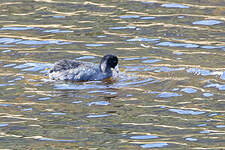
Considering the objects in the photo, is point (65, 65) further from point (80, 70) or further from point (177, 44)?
point (177, 44)

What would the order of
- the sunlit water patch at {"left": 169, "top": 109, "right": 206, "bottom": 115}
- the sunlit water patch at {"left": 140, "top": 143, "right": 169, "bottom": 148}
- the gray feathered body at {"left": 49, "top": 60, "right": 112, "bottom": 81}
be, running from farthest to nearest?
the gray feathered body at {"left": 49, "top": 60, "right": 112, "bottom": 81}, the sunlit water patch at {"left": 169, "top": 109, "right": 206, "bottom": 115}, the sunlit water patch at {"left": 140, "top": 143, "right": 169, "bottom": 148}

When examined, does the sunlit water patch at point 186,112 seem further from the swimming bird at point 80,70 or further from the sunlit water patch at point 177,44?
the sunlit water patch at point 177,44

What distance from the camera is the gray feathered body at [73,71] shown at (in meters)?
14.9

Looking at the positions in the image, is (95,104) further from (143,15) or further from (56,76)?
(143,15)

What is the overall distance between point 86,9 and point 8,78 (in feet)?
24.1

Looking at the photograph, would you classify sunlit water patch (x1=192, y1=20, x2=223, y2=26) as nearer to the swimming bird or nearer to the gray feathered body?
the swimming bird

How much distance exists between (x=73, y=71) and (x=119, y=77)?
1.07m

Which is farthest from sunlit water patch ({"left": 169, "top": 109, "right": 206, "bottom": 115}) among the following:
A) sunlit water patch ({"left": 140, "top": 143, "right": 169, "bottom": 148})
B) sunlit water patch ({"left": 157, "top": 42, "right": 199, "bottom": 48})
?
sunlit water patch ({"left": 157, "top": 42, "right": 199, "bottom": 48})

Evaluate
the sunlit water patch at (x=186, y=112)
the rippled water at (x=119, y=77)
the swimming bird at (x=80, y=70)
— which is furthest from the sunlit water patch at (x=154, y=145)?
the swimming bird at (x=80, y=70)

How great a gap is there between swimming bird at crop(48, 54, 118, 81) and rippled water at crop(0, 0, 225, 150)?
0.89 feet

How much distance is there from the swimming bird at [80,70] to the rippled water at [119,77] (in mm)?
270

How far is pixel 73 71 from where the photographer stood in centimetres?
1498

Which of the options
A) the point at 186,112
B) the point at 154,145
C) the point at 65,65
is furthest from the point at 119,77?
the point at 154,145

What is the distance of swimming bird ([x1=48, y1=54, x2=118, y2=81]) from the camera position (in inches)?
589
